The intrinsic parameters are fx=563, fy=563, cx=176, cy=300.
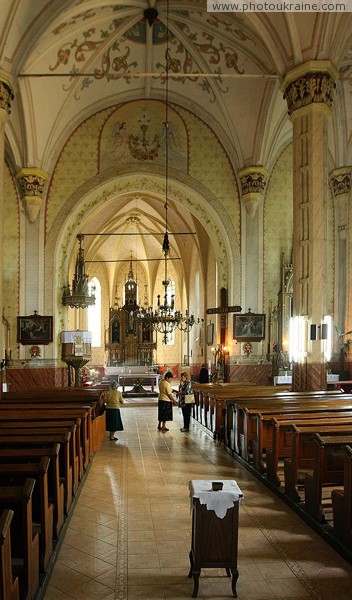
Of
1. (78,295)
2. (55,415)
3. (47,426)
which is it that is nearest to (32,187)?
(78,295)

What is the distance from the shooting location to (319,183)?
12719mm

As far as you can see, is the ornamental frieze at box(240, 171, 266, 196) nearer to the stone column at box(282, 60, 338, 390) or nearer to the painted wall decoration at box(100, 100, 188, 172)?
the painted wall decoration at box(100, 100, 188, 172)

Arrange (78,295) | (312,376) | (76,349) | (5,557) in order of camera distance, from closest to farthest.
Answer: (5,557) → (312,376) → (76,349) → (78,295)

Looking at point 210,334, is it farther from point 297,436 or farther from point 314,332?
point 297,436

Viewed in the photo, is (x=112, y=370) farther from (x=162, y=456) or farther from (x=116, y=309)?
(x=162, y=456)

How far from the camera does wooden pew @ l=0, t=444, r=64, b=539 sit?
534cm

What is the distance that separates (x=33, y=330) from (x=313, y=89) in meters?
11.9

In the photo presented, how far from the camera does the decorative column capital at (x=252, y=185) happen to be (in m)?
19.9

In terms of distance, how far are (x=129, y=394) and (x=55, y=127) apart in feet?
38.1

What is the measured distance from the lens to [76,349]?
59.8 ft

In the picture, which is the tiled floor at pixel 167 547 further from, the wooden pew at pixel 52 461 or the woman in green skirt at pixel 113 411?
the woman in green skirt at pixel 113 411

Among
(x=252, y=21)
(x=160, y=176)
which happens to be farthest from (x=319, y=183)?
(x=160, y=176)

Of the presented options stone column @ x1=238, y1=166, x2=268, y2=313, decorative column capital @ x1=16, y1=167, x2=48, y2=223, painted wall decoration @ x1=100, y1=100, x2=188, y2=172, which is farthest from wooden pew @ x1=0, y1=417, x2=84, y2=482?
painted wall decoration @ x1=100, y1=100, x2=188, y2=172

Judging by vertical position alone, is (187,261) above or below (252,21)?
below
